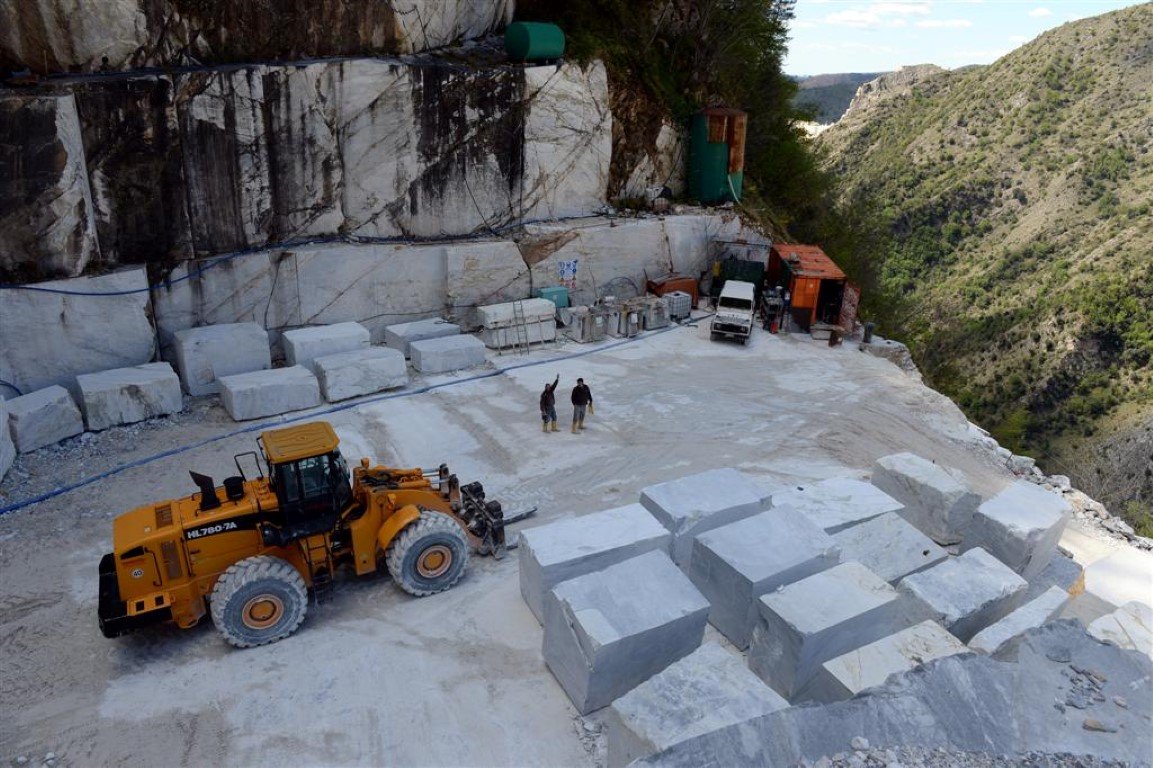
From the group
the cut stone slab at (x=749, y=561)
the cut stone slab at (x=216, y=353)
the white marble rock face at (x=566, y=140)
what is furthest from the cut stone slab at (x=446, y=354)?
the cut stone slab at (x=749, y=561)

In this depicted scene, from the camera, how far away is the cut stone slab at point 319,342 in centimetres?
1689

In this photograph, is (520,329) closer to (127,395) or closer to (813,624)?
(127,395)

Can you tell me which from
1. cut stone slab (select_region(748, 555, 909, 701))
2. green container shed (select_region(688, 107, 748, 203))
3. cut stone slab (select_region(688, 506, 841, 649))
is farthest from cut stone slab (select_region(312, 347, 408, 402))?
green container shed (select_region(688, 107, 748, 203))

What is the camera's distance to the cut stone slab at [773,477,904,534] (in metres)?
10.4

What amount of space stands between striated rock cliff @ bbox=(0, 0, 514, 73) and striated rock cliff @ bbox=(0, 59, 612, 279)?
28.0 inches

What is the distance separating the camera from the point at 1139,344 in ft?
127

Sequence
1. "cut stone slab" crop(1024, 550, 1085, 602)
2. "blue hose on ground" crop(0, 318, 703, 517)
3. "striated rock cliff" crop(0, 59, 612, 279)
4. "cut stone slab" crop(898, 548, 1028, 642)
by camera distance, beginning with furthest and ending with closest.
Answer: "striated rock cliff" crop(0, 59, 612, 279), "blue hose on ground" crop(0, 318, 703, 517), "cut stone slab" crop(1024, 550, 1085, 602), "cut stone slab" crop(898, 548, 1028, 642)

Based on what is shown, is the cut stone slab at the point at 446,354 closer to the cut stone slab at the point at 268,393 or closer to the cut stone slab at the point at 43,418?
the cut stone slab at the point at 268,393

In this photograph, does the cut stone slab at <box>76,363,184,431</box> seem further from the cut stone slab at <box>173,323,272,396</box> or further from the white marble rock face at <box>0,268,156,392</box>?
the cut stone slab at <box>173,323,272,396</box>

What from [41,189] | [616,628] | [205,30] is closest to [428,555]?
[616,628]

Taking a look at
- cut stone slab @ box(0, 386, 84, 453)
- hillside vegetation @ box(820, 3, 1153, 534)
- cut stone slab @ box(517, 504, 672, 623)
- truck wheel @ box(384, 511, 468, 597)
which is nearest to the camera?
cut stone slab @ box(517, 504, 672, 623)

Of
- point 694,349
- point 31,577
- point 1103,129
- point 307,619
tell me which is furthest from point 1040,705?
point 1103,129

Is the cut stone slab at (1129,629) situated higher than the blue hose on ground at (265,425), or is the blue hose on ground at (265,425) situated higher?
the cut stone slab at (1129,629)

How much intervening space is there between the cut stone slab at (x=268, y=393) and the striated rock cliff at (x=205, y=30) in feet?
23.9
